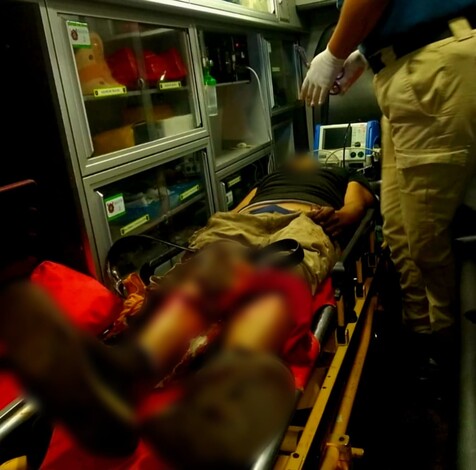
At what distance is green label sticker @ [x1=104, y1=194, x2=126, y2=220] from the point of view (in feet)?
4.34

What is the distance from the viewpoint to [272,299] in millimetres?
95

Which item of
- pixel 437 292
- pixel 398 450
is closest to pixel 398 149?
pixel 437 292

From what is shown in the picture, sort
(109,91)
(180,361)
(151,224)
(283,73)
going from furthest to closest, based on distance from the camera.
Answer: (283,73)
(151,224)
(109,91)
(180,361)

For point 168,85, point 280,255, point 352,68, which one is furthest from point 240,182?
point 280,255

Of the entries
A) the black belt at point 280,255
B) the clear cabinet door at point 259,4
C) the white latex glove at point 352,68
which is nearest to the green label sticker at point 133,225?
the white latex glove at point 352,68

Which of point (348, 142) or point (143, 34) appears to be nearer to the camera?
point (143, 34)

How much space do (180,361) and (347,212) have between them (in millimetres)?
1477

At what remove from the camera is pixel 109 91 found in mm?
1344

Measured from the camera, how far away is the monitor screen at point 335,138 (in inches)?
96.9

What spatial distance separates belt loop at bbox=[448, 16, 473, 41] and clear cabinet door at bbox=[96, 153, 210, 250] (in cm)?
85

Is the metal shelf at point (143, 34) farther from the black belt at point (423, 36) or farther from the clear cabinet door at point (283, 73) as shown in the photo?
the clear cabinet door at point (283, 73)

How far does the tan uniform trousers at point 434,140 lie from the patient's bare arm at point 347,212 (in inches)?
7.5

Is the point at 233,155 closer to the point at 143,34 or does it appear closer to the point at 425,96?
the point at 143,34

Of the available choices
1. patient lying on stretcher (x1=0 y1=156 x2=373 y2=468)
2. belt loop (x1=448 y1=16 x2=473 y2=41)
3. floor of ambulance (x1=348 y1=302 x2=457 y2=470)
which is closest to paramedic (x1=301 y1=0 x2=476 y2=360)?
belt loop (x1=448 y1=16 x2=473 y2=41)
